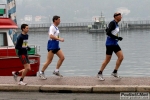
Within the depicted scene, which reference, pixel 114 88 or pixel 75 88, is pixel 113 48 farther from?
pixel 75 88

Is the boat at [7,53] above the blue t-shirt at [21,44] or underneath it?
underneath

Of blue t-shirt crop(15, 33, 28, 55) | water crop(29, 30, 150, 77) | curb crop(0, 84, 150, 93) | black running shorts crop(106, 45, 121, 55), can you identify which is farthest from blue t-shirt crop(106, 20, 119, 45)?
water crop(29, 30, 150, 77)

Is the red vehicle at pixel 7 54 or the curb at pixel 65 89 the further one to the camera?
the red vehicle at pixel 7 54

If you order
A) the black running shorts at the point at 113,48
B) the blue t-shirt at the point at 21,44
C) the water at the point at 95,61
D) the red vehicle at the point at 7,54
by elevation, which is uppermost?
the blue t-shirt at the point at 21,44

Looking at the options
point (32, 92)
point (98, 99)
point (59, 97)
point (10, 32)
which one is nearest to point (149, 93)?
point (98, 99)

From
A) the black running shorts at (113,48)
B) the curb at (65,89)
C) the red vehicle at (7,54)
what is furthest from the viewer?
the red vehicle at (7,54)

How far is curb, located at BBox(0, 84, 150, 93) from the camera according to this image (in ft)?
44.8

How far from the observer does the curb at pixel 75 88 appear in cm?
1366

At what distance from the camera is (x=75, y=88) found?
14.1 m

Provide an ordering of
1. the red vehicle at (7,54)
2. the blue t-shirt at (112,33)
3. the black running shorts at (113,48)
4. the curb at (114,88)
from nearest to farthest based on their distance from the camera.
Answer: the curb at (114,88)
the blue t-shirt at (112,33)
the black running shorts at (113,48)
the red vehicle at (7,54)

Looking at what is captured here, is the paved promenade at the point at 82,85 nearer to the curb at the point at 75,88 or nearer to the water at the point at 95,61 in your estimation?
the curb at the point at 75,88

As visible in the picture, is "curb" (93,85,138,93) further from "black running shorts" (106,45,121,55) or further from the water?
the water

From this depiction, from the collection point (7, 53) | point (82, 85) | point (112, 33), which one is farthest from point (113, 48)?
point (7, 53)

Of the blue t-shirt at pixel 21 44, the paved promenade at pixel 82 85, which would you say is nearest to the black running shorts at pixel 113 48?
the paved promenade at pixel 82 85
